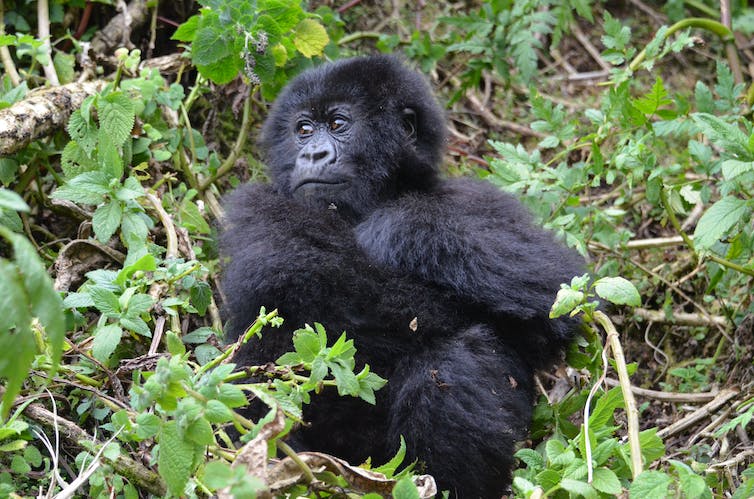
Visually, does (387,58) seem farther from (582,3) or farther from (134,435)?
(134,435)

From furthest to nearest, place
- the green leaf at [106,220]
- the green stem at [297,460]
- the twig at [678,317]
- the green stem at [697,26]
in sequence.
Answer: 1. the twig at [678,317]
2. the green stem at [697,26]
3. the green leaf at [106,220]
4. the green stem at [297,460]

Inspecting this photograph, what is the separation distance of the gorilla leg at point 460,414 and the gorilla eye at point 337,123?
1305 millimetres

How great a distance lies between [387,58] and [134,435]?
96.1 inches

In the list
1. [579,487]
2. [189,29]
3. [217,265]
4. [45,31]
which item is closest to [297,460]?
[579,487]

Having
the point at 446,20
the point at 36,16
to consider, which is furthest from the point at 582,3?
the point at 36,16

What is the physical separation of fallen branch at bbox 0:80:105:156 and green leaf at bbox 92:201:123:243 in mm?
583

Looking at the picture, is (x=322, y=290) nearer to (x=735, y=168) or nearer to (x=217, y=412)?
(x=217, y=412)

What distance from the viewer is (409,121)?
4191 millimetres

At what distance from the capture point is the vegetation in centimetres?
235

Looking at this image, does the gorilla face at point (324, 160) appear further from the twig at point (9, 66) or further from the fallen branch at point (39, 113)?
the twig at point (9, 66)

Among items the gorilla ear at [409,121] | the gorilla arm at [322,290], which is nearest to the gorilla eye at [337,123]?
the gorilla ear at [409,121]

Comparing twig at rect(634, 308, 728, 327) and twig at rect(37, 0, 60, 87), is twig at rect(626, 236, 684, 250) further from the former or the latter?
twig at rect(37, 0, 60, 87)

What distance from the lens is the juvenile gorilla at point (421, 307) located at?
121 inches

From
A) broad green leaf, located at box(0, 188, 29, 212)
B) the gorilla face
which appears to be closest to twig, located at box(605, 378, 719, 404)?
the gorilla face
